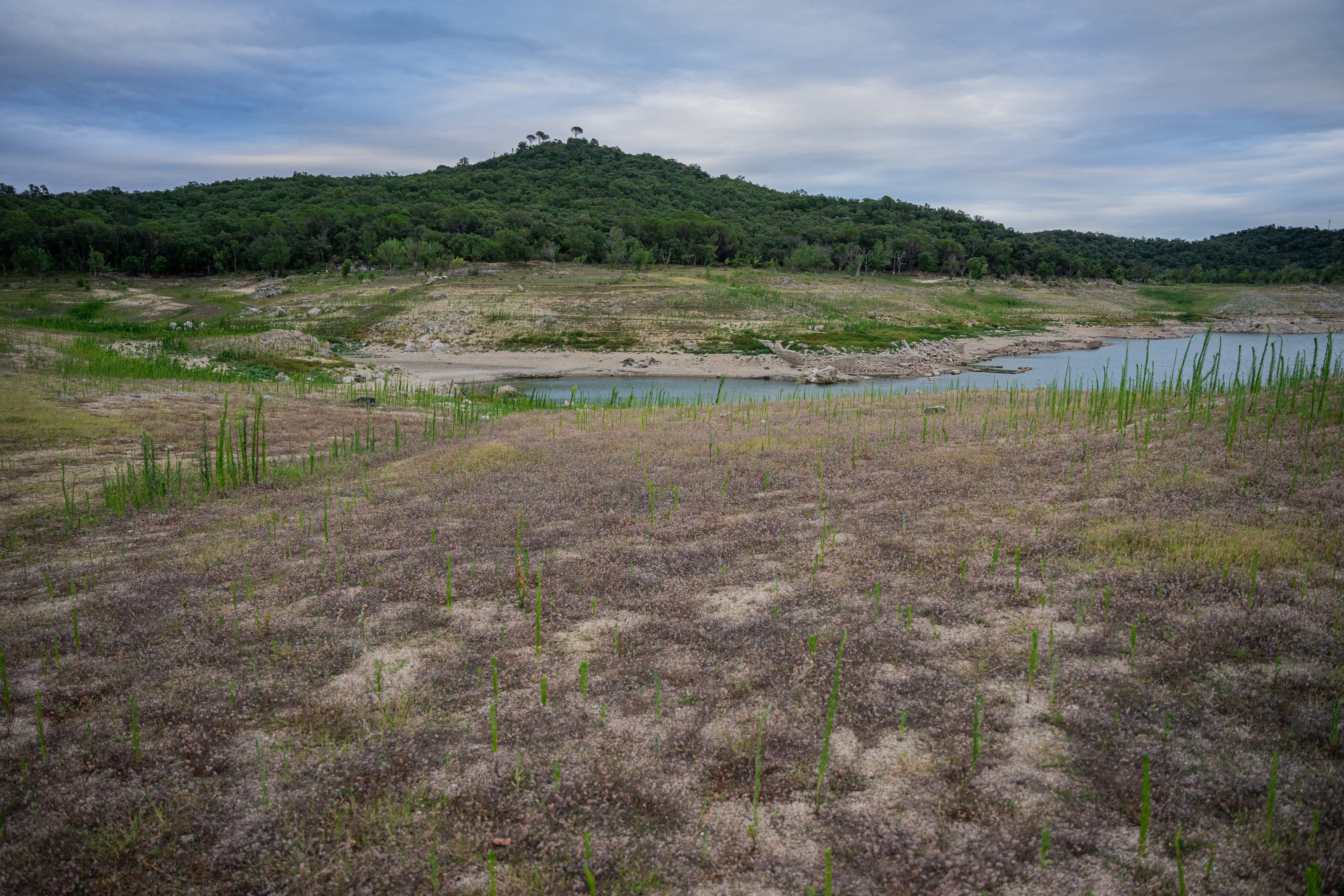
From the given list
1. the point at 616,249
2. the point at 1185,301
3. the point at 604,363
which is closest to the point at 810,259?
the point at 616,249

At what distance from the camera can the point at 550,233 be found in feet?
350

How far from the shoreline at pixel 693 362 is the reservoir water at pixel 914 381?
1143 mm

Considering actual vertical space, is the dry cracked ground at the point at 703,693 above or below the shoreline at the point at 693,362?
below

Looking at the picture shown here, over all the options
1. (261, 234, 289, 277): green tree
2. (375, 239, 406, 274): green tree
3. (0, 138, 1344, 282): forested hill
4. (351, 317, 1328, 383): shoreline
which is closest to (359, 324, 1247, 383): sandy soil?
(351, 317, 1328, 383): shoreline

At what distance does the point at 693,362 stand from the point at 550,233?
214 feet

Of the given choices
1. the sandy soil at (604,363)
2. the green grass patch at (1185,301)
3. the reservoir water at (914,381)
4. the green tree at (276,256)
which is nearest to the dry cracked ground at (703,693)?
the reservoir water at (914,381)

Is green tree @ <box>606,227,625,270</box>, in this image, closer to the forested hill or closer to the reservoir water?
the forested hill

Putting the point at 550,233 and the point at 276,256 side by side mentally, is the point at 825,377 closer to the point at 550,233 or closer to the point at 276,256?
the point at 550,233

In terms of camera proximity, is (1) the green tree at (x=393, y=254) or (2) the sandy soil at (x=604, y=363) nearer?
(2) the sandy soil at (x=604, y=363)

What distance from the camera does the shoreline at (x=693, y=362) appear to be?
46281 millimetres

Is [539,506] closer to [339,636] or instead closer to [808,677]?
[339,636]

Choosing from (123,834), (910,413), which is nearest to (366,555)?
(123,834)

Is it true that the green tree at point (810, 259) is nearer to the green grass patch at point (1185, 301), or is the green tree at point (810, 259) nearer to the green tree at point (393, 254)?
the green grass patch at point (1185, 301)

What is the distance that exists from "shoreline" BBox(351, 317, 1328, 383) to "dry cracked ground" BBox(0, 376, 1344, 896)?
99.0 ft
